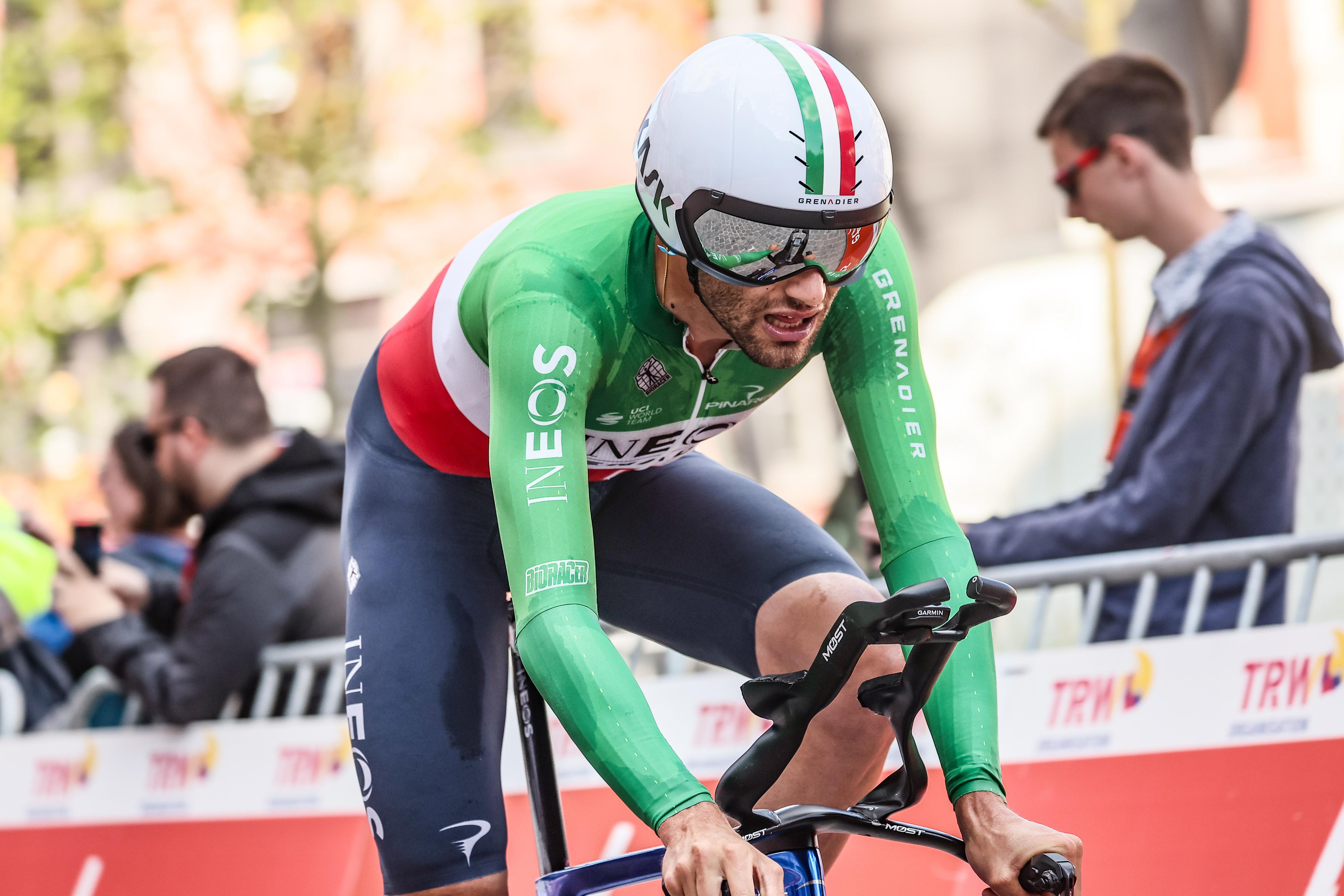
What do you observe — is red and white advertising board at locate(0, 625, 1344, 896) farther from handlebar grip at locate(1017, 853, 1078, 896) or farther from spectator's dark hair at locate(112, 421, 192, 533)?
handlebar grip at locate(1017, 853, 1078, 896)

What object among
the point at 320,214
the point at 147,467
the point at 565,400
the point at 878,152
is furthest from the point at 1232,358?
the point at 320,214

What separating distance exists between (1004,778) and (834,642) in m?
2.24

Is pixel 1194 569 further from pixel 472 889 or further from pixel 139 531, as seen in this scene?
pixel 139 531

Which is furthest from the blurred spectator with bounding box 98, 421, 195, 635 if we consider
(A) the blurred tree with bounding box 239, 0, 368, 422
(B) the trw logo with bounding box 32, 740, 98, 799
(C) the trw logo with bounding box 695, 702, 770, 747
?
(A) the blurred tree with bounding box 239, 0, 368, 422

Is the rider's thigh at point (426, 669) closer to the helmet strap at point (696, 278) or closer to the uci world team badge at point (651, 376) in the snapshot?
the uci world team badge at point (651, 376)

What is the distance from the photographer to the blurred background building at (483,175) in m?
7.44

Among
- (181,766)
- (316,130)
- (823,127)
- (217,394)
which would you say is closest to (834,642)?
(823,127)

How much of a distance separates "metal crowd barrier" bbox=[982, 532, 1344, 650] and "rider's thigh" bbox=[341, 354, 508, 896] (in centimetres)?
219

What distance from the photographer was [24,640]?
19.1 feet

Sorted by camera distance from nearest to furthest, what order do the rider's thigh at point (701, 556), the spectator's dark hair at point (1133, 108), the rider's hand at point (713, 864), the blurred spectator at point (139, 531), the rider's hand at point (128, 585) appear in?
the rider's hand at point (713, 864) → the rider's thigh at point (701, 556) → the spectator's dark hair at point (1133, 108) → the rider's hand at point (128, 585) → the blurred spectator at point (139, 531)

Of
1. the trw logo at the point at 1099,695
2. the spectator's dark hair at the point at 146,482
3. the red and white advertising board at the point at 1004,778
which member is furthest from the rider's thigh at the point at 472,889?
the spectator's dark hair at the point at 146,482

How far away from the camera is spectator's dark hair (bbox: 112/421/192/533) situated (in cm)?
599

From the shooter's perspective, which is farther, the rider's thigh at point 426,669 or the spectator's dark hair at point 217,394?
the spectator's dark hair at point 217,394

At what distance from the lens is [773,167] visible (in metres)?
2.20
